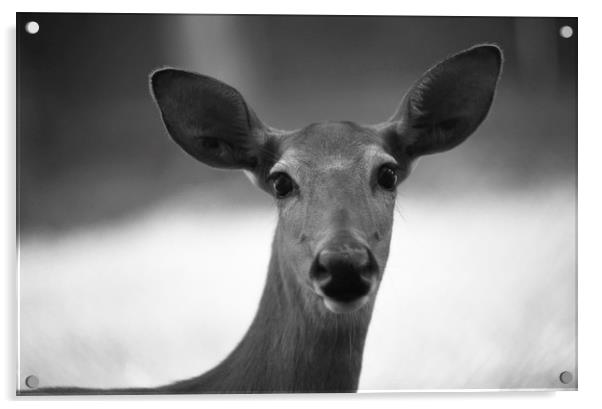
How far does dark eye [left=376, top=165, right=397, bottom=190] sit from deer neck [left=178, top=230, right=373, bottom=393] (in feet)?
1.26

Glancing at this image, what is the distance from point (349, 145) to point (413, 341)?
0.73 m

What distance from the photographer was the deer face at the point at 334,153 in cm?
205

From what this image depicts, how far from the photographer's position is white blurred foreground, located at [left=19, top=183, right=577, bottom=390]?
243 centimetres

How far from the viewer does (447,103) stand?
242 cm

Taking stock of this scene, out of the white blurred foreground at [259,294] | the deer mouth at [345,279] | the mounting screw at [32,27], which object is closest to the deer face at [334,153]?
the deer mouth at [345,279]

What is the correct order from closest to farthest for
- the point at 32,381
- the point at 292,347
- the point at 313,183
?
the point at 313,183
the point at 292,347
the point at 32,381

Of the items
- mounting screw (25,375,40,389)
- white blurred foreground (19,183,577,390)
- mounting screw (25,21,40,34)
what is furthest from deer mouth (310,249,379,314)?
mounting screw (25,21,40,34)

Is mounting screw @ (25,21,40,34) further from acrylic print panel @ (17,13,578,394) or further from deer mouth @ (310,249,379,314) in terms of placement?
deer mouth @ (310,249,379,314)

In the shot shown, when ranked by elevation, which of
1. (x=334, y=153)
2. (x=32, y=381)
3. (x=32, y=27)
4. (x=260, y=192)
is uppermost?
(x=32, y=27)

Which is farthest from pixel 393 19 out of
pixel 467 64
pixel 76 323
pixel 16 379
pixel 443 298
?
pixel 16 379

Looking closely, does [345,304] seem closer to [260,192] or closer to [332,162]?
[332,162]

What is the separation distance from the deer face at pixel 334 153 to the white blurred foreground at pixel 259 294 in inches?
7.8

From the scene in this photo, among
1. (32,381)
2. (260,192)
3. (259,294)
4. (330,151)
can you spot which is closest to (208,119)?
(260,192)

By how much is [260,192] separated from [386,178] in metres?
0.44
